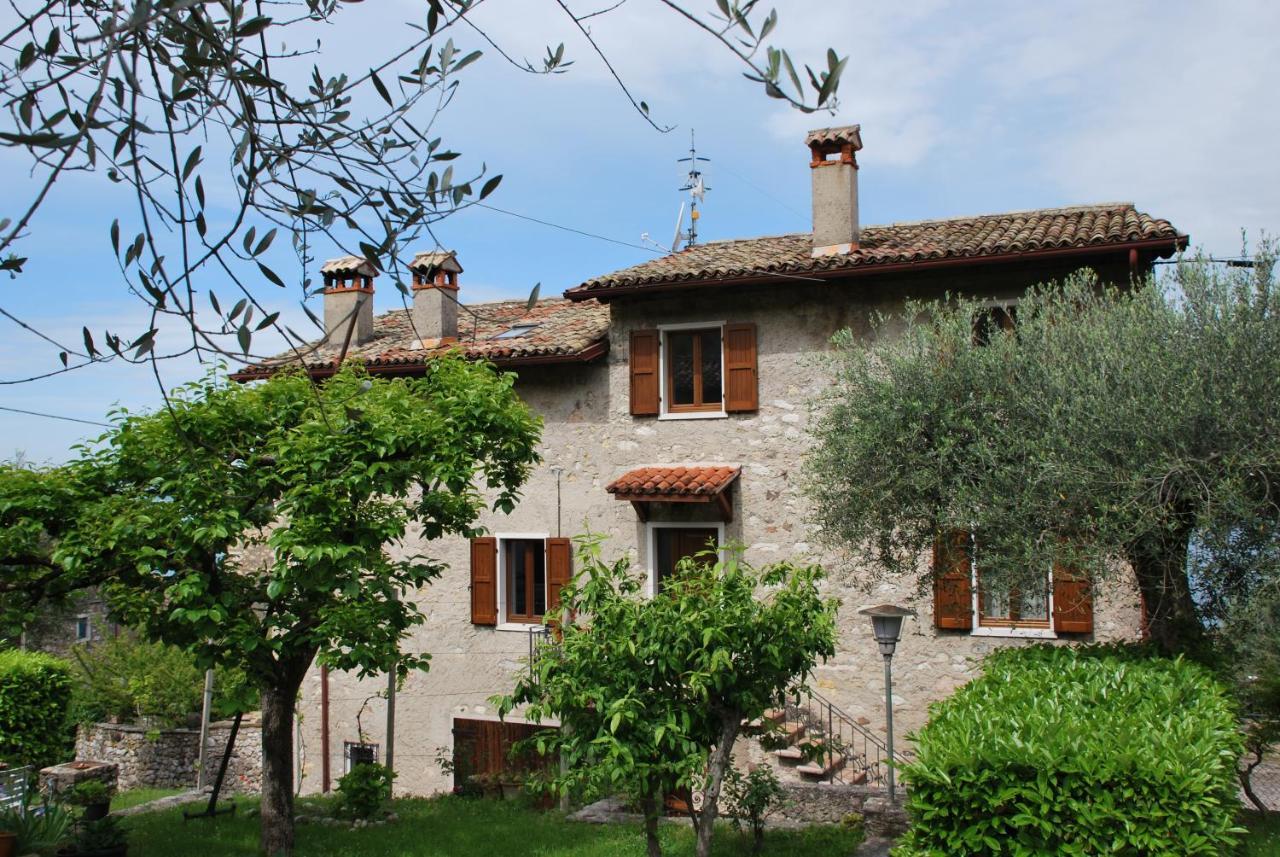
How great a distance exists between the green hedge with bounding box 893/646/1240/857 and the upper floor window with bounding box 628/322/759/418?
25.8 feet

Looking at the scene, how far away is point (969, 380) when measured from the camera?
32.1 ft

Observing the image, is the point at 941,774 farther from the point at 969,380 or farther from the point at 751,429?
the point at 751,429

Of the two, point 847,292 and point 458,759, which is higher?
point 847,292

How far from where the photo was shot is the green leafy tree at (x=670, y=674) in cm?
816

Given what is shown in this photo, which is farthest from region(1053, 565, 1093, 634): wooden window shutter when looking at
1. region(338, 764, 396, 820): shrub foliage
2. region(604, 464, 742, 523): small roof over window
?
region(338, 764, 396, 820): shrub foliage

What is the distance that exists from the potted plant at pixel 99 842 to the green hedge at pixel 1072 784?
7787 millimetres

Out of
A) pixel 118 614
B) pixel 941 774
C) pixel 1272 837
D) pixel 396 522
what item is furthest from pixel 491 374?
pixel 1272 837

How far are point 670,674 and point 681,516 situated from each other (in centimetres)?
604

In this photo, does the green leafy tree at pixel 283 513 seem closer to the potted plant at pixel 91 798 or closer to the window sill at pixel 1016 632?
the potted plant at pixel 91 798

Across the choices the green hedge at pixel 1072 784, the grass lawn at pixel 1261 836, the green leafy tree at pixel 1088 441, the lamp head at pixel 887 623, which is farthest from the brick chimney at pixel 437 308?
the grass lawn at pixel 1261 836

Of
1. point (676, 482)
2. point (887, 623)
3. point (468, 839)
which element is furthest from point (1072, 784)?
point (676, 482)

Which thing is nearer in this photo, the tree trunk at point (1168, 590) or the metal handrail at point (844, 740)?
the tree trunk at point (1168, 590)

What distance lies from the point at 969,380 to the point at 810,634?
2.92 meters

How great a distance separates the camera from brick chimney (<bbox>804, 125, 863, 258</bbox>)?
45.9 feet
